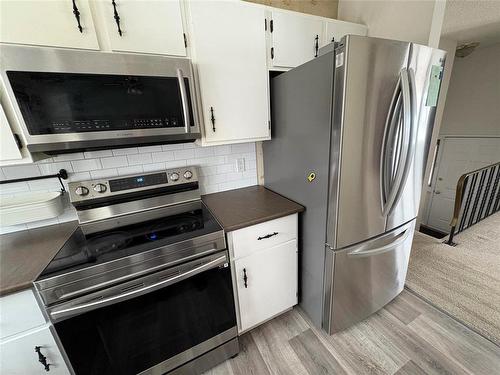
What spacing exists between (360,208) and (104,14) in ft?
5.22

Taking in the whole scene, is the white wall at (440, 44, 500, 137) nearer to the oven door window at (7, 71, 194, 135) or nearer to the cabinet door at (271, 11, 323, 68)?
the cabinet door at (271, 11, 323, 68)

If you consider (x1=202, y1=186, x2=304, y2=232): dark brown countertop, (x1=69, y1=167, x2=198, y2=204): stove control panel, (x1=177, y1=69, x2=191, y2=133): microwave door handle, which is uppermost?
(x1=177, y1=69, x2=191, y2=133): microwave door handle

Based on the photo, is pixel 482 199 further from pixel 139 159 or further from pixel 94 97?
pixel 94 97

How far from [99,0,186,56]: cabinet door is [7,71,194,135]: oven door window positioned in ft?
0.60

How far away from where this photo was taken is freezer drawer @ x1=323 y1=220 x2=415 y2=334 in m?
1.24

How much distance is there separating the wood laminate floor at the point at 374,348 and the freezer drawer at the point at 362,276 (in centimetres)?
12

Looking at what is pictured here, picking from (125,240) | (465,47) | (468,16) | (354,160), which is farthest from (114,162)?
(465,47)

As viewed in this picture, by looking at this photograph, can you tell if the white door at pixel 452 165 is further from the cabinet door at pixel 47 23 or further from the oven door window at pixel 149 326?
the cabinet door at pixel 47 23

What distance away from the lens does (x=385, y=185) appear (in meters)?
1.16

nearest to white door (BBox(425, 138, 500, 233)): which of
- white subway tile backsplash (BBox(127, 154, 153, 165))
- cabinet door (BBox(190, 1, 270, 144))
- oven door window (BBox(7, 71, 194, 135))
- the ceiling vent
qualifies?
the ceiling vent

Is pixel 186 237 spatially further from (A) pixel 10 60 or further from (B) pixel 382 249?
(B) pixel 382 249

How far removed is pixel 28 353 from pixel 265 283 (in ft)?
3.73

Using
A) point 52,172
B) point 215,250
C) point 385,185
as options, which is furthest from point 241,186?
point 52,172

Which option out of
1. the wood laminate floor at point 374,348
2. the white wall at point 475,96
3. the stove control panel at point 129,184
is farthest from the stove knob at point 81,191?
the white wall at point 475,96
